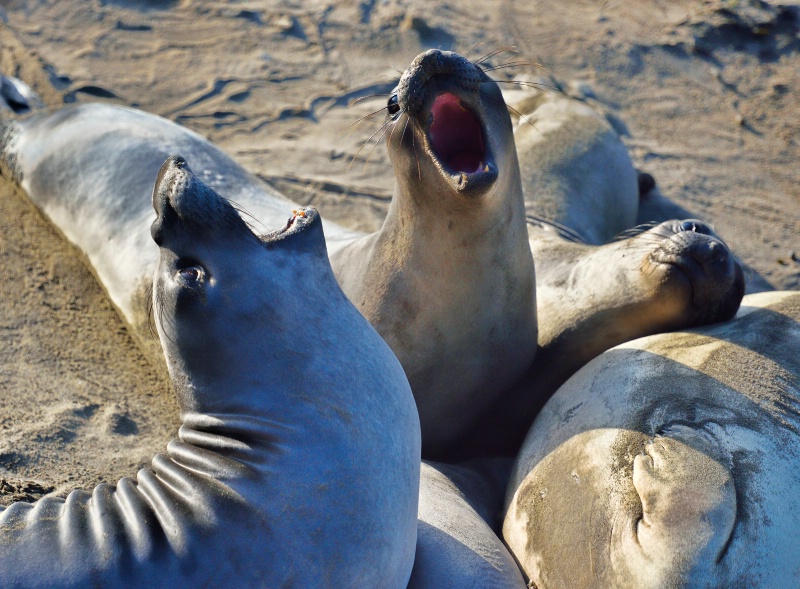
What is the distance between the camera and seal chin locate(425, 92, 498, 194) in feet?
10.6

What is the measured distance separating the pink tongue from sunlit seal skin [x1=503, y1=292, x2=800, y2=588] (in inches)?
33.7

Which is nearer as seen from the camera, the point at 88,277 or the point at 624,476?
the point at 624,476

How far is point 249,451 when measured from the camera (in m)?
2.26

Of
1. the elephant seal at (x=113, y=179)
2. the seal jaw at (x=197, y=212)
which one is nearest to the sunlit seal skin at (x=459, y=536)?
the seal jaw at (x=197, y=212)

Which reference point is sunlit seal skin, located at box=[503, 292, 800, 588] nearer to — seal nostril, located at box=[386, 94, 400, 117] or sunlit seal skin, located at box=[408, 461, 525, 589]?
sunlit seal skin, located at box=[408, 461, 525, 589]

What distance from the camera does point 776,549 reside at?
7.73 ft

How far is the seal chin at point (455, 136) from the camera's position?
10.6 ft

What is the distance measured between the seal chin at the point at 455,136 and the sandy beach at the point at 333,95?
4.44 feet

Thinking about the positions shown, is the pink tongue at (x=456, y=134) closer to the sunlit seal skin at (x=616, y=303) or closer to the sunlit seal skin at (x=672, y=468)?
the sunlit seal skin at (x=616, y=303)

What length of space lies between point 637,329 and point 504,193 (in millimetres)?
716

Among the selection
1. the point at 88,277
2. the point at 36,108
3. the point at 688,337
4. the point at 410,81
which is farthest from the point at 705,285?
the point at 36,108

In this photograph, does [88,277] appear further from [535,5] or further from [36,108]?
[535,5]

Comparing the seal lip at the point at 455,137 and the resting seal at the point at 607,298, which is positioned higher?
the seal lip at the point at 455,137

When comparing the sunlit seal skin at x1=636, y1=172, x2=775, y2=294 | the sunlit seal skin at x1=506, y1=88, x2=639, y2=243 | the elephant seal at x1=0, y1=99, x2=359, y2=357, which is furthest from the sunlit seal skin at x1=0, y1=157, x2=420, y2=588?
the sunlit seal skin at x1=636, y1=172, x2=775, y2=294
